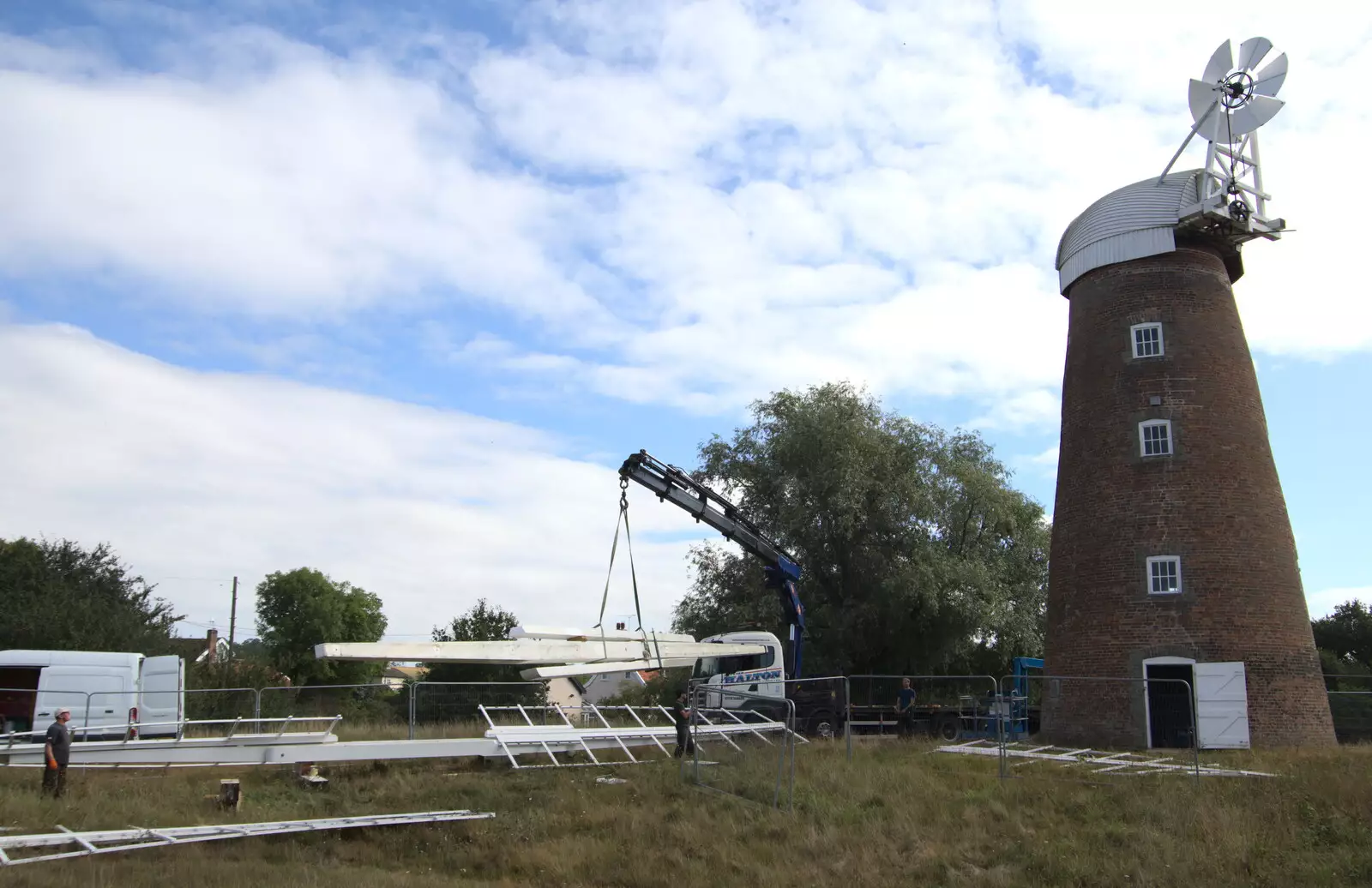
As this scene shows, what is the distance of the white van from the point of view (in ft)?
71.2

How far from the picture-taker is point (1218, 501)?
2306 centimetres

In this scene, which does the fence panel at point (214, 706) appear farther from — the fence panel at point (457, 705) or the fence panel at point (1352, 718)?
the fence panel at point (1352, 718)

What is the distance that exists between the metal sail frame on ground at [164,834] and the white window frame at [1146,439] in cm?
1637

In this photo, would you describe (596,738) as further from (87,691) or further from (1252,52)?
(1252,52)

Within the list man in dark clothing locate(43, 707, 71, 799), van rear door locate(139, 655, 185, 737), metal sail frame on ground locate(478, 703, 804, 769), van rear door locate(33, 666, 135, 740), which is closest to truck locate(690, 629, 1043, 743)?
metal sail frame on ground locate(478, 703, 804, 769)

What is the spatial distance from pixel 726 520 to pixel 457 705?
26.7 feet

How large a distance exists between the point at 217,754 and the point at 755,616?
18.3 m


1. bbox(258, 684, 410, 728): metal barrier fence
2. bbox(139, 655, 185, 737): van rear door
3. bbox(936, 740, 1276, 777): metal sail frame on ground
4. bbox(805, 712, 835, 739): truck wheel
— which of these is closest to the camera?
bbox(936, 740, 1276, 777): metal sail frame on ground

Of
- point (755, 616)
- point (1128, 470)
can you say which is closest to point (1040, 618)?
point (755, 616)

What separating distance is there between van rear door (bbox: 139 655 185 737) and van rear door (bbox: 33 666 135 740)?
538 millimetres

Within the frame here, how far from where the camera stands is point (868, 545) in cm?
3453

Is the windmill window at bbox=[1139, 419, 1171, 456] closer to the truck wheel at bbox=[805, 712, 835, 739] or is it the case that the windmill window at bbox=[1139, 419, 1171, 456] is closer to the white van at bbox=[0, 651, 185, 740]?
the truck wheel at bbox=[805, 712, 835, 739]

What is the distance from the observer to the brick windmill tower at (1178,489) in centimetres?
2244

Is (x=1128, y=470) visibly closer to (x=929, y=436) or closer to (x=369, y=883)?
(x=929, y=436)
